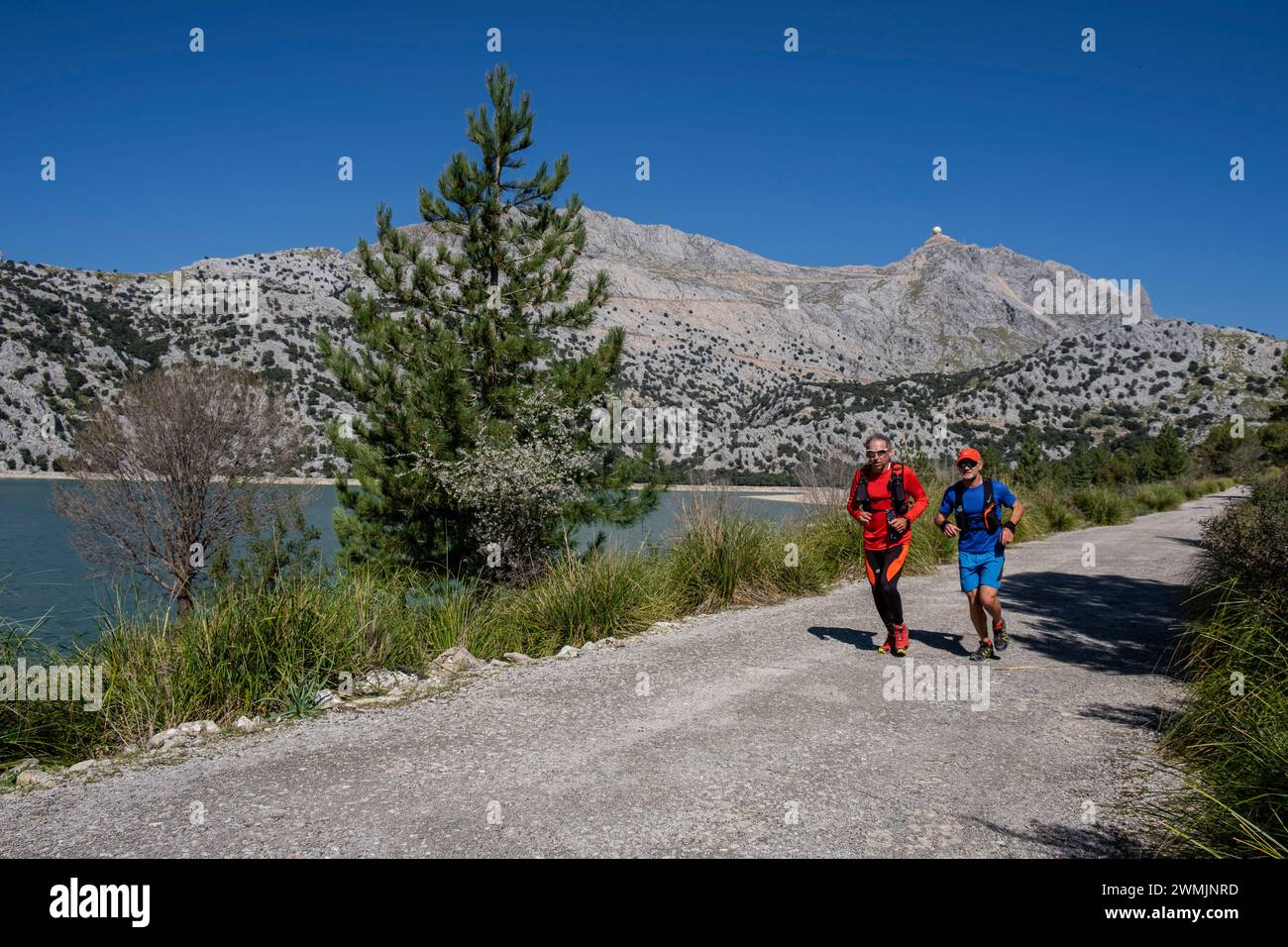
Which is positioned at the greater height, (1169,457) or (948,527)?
(948,527)

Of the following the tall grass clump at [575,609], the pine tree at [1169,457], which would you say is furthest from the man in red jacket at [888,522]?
the pine tree at [1169,457]

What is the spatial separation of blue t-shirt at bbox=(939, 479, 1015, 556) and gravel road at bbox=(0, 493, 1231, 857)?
1.08 m

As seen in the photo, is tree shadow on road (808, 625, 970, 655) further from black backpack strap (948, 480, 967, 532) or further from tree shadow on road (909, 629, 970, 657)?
black backpack strap (948, 480, 967, 532)

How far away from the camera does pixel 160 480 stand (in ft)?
59.4

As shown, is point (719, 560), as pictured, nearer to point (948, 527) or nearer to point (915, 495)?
point (915, 495)

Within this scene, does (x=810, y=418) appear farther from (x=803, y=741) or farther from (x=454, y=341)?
(x=803, y=741)

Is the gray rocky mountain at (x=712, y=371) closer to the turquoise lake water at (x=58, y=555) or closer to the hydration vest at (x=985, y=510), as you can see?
the turquoise lake water at (x=58, y=555)

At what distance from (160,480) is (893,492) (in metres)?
18.1
